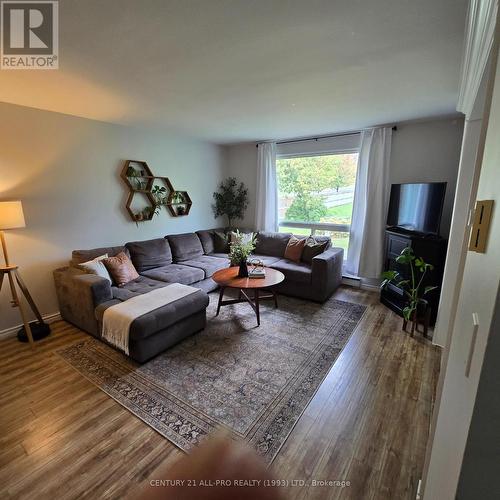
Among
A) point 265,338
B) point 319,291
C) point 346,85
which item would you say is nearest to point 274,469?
point 265,338

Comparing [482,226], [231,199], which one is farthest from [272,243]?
[482,226]

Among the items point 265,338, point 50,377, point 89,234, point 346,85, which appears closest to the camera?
A: point 50,377

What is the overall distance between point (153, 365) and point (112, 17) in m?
2.42

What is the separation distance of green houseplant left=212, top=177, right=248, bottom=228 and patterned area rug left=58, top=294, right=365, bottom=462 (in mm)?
2610

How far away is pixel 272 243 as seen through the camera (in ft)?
14.6

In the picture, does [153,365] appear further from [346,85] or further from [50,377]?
[346,85]

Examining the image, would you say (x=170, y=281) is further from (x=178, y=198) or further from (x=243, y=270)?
(x=178, y=198)

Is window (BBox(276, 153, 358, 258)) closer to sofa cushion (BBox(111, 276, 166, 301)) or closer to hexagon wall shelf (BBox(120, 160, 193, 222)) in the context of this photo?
hexagon wall shelf (BBox(120, 160, 193, 222))

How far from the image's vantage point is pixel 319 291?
3480mm

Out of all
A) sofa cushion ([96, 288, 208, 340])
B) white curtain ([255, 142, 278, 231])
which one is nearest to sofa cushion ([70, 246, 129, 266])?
sofa cushion ([96, 288, 208, 340])

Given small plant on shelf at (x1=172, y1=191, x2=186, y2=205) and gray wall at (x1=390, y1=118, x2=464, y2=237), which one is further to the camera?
small plant on shelf at (x1=172, y1=191, x2=186, y2=205)

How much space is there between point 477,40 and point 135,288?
332 centimetres

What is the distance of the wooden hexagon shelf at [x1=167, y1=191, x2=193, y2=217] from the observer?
166 inches

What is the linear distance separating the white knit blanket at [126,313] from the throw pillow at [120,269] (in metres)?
0.61
